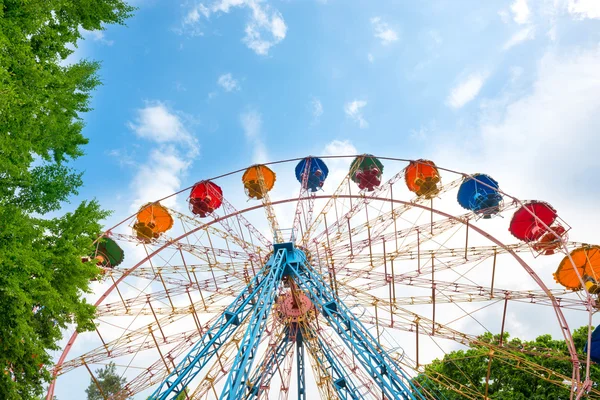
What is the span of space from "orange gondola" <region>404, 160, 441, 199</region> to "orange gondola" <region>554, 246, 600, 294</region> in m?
4.88

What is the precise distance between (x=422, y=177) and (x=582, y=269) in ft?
19.1

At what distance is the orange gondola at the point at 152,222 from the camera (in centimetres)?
1548

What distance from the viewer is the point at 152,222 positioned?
1559 cm

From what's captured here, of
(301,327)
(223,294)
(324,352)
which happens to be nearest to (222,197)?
(223,294)

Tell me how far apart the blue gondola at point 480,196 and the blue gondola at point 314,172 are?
5.43 metres

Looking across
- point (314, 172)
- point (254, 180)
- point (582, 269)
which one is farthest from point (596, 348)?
point (254, 180)

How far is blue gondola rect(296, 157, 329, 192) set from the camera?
17.1 m

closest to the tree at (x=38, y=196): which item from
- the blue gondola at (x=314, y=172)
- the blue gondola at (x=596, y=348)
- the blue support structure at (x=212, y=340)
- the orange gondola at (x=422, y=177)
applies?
the blue support structure at (x=212, y=340)

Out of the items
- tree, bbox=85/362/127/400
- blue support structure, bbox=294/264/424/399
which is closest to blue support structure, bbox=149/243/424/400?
blue support structure, bbox=294/264/424/399

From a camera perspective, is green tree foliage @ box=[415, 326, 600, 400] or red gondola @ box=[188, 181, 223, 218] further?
red gondola @ box=[188, 181, 223, 218]

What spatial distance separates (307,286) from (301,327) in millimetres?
2574

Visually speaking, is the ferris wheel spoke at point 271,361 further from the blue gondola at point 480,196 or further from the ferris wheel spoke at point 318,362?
the blue gondola at point 480,196

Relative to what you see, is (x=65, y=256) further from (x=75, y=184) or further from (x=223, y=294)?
(x=223, y=294)

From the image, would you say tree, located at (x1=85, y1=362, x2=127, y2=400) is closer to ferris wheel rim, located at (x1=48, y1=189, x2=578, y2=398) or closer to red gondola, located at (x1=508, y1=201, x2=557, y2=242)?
ferris wheel rim, located at (x1=48, y1=189, x2=578, y2=398)
